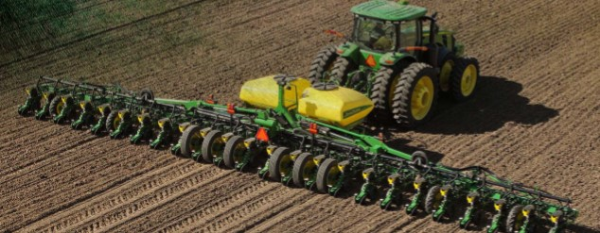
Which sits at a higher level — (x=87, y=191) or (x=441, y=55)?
(x=441, y=55)

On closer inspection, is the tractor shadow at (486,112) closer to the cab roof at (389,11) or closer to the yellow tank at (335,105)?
the yellow tank at (335,105)

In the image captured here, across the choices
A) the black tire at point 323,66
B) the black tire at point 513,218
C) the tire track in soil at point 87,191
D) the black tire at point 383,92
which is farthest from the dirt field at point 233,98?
the black tire at point 323,66

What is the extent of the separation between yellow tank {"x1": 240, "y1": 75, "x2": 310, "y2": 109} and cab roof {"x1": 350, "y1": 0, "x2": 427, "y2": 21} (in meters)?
1.38

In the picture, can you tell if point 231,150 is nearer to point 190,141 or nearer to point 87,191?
point 190,141

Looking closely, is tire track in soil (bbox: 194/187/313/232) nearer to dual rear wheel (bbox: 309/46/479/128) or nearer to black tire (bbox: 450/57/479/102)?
dual rear wheel (bbox: 309/46/479/128)

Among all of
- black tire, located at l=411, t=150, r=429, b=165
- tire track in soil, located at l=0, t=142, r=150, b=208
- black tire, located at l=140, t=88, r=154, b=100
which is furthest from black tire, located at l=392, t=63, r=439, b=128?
tire track in soil, located at l=0, t=142, r=150, b=208

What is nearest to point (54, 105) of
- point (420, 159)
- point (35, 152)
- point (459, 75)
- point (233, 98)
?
point (35, 152)

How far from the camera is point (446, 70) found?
1472 centimetres

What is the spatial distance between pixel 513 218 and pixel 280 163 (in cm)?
309

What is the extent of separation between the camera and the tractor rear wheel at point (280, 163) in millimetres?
11930

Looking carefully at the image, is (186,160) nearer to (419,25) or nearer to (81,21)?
(419,25)

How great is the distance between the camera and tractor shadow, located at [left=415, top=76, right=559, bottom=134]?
14.0 m

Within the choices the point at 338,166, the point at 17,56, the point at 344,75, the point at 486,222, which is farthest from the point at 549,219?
the point at 17,56

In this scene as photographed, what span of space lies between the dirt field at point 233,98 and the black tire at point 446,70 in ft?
0.96
